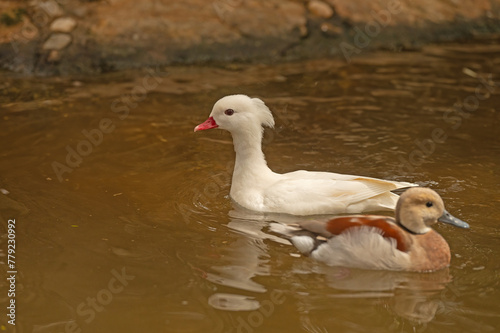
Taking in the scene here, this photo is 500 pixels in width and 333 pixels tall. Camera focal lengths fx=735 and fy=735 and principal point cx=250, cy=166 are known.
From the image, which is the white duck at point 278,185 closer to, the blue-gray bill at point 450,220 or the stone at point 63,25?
the blue-gray bill at point 450,220

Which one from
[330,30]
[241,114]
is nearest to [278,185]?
[241,114]

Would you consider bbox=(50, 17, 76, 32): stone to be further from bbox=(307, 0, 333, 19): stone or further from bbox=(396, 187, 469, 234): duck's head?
bbox=(396, 187, 469, 234): duck's head

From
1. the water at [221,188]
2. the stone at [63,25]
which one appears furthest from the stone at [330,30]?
the stone at [63,25]

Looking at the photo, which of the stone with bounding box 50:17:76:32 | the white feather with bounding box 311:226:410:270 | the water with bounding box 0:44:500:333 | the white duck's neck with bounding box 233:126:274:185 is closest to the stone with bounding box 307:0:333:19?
the water with bounding box 0:44:500:333

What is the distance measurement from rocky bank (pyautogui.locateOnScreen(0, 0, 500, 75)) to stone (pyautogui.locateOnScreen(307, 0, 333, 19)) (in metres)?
0.02

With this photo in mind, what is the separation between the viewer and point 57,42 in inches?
431

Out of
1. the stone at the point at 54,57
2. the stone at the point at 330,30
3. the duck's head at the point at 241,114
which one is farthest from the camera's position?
the stone at the point at 330,30

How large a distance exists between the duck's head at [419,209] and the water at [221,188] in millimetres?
383

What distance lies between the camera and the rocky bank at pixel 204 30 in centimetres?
1097

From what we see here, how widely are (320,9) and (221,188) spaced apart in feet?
18.7

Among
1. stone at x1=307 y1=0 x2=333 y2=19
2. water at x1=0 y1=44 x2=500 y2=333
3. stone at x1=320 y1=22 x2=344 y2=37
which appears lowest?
water at x1=0 y1=44 x2=500 y2=333

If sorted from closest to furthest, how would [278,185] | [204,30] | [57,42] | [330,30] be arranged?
[278,185], [57,42], [204,30], [330,30]

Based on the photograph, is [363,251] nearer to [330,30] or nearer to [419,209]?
[419,209]

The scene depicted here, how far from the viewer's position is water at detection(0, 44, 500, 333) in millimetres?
5027
